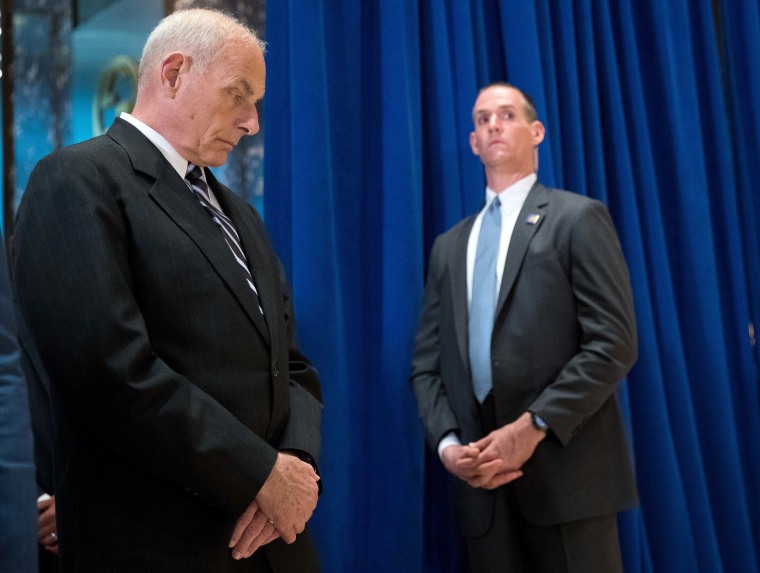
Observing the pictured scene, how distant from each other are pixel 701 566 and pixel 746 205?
150cm

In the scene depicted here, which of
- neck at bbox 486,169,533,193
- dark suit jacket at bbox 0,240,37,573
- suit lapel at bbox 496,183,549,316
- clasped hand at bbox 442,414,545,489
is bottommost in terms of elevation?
clasped hand at bbox 442,414,545,489

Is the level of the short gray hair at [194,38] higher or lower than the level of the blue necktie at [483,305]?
higher

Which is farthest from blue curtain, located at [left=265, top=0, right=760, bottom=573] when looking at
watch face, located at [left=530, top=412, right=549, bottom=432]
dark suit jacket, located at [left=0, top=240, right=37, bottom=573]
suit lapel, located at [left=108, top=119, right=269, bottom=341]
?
dark suit jacket, located at [left=0, top=240, right=37, bottom=573]

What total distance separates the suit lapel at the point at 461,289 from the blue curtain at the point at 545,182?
0.18 m

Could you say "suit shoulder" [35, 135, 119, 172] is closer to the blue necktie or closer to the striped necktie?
the striped necktie

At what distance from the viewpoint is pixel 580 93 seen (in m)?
3.28

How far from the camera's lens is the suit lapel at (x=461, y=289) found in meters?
2.46

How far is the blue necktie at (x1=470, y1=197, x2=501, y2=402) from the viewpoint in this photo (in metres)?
2.41

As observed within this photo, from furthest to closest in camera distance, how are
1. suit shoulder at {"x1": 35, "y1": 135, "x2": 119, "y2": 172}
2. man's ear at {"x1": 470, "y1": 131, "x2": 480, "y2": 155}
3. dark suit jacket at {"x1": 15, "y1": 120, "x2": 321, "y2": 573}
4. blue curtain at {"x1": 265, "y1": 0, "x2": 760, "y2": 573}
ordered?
1. man's ear at {"x1": 470, "y1": 131, "x2": 480, "y2": 155}
2. blue curtain at {"x1": 265, "y1": 0, "x2": 760, "y2": 573}
3. suit shoulder at {"x1": 35, "y1": 135, "x2": 119, "y2": 172}
4. dark suit jacket at {"x1": 15, "y1": 120, "x2": 321, "y2": 573}

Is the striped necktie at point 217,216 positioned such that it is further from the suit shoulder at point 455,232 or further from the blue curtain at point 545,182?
the suit shoulder at point 455,232

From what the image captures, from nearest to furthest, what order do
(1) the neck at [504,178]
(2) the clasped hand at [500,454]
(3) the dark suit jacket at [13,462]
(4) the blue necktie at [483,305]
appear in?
(3) the dark suit jacket at [13,462]
(2) the clasped hand at [500,454]
(4) the blue necktie at [483,305]
(1) the neck at [504,178]

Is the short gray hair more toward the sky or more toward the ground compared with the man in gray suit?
more toward the sky

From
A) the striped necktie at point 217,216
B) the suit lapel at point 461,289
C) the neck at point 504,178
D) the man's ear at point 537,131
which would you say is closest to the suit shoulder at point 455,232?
the suit lapel at point 461,289

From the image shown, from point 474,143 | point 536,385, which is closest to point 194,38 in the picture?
point 536,385
